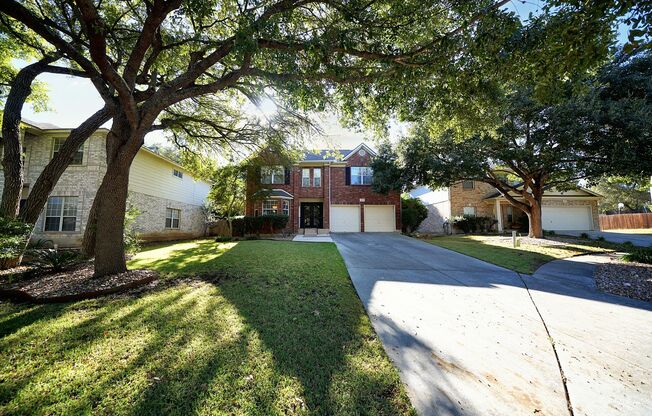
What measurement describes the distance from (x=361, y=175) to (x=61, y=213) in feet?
59.2

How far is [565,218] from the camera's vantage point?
69.5 feet

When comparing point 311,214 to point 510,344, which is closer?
point 510,344

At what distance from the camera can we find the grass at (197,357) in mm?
2242

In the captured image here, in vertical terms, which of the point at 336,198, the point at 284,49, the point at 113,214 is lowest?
the point at 113,214

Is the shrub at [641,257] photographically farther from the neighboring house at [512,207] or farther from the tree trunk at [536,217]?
the neighboring house at [512,207]

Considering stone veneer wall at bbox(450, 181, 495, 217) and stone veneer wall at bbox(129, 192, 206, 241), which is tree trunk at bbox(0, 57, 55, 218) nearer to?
stone veneer wall at bbox(129, 192, 206, 241)

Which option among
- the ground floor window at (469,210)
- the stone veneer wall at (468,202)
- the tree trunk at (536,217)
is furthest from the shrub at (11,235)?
the ground floor window at (469,210)

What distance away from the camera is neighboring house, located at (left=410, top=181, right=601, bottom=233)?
21.1 metres

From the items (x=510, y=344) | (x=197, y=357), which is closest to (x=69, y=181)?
(x=197, y=357)

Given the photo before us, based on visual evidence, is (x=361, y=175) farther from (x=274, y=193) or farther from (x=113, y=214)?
(x=113, y=214)

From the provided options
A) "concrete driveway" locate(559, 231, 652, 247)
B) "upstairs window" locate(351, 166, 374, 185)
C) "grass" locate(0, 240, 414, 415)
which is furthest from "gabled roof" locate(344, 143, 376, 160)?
"grass" locate(0, 240, 414, 415)

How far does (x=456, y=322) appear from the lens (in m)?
4.10

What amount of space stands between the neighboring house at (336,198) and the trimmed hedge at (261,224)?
5.37 ft

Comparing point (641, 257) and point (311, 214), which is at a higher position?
point (311, 214)
